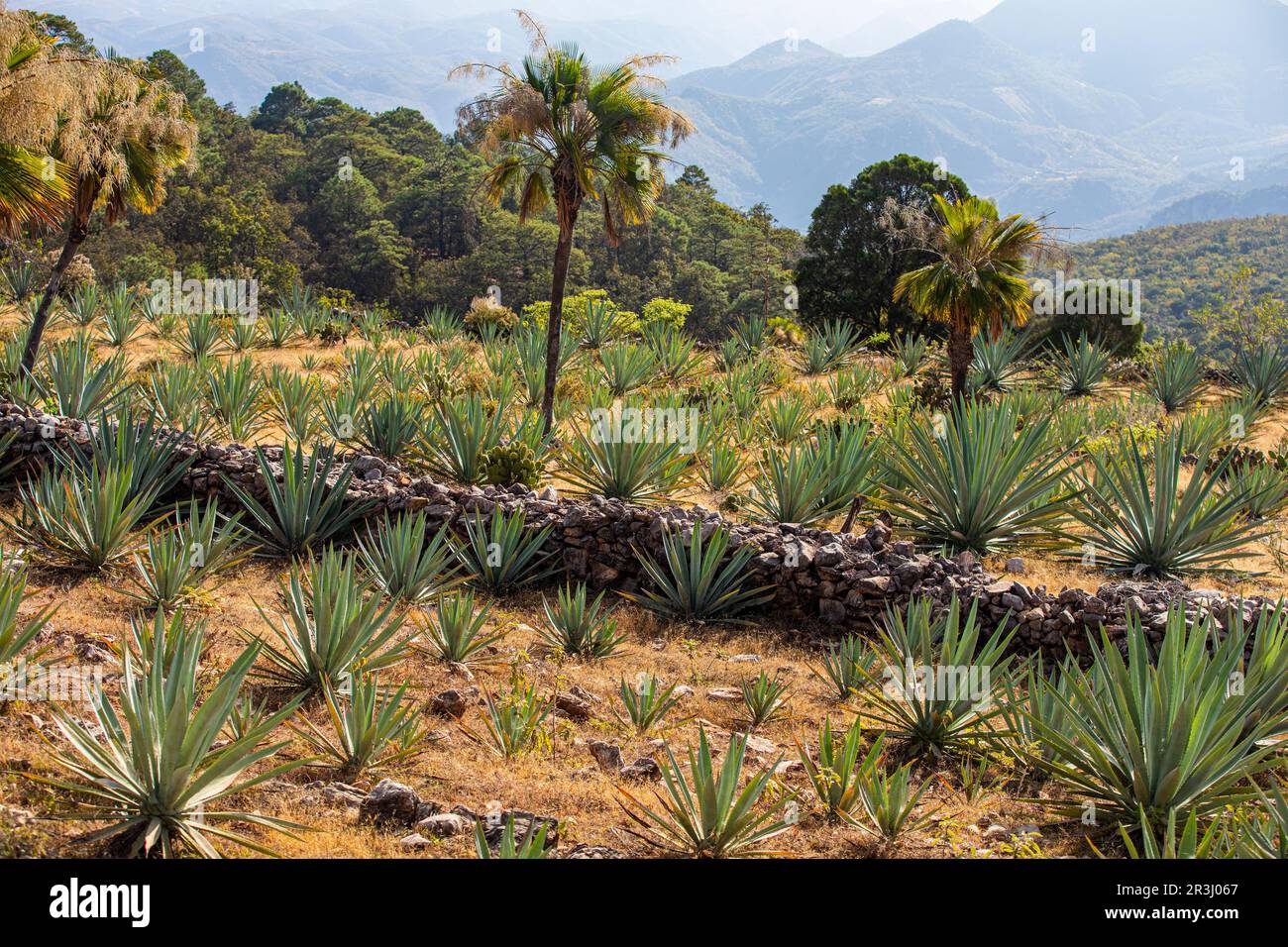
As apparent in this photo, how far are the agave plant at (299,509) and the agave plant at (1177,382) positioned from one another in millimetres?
13525

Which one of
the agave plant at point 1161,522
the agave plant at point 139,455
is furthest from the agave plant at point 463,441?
the agave plant at point 1161,522

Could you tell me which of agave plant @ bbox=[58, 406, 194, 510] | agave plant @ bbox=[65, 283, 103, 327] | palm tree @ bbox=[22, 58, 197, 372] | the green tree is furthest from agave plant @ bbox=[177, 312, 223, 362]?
the green tree

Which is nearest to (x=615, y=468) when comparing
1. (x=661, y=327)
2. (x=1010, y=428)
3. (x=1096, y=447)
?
(x=1010, y=428)

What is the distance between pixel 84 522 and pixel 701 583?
14.3ft

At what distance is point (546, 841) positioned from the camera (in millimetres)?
3852

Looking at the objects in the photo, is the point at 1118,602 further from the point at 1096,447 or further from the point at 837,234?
the point at 837,234

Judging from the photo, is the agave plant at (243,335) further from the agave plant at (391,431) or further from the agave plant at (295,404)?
the agave plant at (391,431)

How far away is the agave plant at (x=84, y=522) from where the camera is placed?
6.74 meters

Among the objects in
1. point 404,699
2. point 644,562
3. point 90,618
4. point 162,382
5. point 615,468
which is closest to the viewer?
point 404,699

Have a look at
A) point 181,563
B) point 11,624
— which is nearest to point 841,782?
point 11,624

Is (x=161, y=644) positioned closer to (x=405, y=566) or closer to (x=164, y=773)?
(x=164, y=773)

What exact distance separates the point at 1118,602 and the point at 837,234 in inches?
779

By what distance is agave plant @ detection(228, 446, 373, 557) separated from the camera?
7.58 metres

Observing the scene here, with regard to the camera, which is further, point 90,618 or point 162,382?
point 162,382
